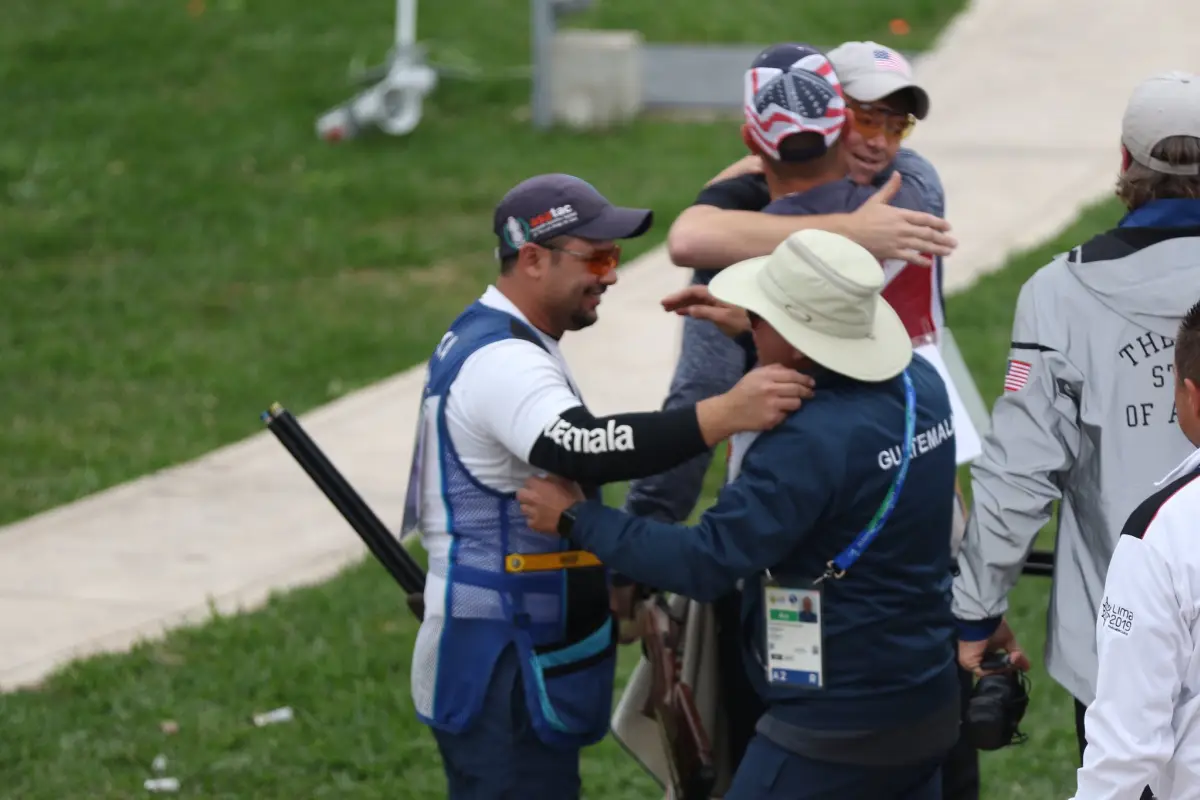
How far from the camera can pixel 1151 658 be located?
294 cm

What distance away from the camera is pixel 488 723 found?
427 centimetres

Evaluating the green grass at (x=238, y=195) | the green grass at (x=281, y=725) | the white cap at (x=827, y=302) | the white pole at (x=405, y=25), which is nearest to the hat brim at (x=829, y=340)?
the white cap at (x=827, y=302)

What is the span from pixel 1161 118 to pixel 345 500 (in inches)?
93.3

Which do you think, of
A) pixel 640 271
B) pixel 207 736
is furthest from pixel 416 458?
pixel 640 271

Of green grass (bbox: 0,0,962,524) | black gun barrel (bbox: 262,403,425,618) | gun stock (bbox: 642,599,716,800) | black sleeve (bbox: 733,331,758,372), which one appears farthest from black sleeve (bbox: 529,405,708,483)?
green grass (bbox: 0,0,962,524)

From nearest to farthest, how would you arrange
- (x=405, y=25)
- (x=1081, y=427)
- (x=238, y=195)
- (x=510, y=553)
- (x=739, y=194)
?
(x=1081, y=427) → (x=510, y=553) → (x=739, y=194) → (x=238, y=195) → (x=405, y=25)

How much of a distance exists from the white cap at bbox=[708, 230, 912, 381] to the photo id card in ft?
1.61

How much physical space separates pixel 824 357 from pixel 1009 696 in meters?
0.95

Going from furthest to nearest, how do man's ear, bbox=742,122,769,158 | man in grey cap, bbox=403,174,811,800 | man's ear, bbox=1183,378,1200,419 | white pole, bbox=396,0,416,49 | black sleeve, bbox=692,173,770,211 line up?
Answer: white pole, bbox=396,0,416,49, black sleeve, bbox=692,173,770,211, man's ear, bbox=742,122,769,158, man in grey cap, bbox=403,174,811,800, man's ear, bbox=1183,378,1200,419

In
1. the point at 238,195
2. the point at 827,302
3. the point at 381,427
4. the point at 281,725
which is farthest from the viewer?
the point at 238,195

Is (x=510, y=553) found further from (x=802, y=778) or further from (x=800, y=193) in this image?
(x=800, y=193)

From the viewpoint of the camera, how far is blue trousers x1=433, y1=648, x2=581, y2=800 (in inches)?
168

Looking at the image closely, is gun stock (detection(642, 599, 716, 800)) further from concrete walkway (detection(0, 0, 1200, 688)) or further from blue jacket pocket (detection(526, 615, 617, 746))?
concrete walkway (detection(0, 0, 1200, 688))

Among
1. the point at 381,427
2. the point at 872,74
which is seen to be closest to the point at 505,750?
the point at 872,74
